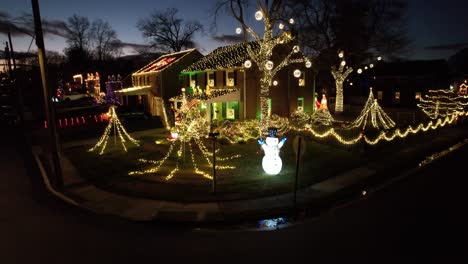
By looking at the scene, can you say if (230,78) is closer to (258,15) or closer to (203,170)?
(258,15)

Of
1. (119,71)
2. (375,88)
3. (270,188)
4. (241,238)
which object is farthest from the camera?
(119,71)

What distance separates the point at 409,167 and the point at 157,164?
11.0m

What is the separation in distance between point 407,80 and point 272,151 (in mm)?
40008

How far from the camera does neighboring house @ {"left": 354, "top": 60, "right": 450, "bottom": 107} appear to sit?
41.6 m

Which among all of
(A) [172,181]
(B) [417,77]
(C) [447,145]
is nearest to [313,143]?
(C) [447,145]

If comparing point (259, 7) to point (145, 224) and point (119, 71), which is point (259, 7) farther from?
point (119, 71)

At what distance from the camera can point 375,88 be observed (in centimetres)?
4641

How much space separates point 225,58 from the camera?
2806cm

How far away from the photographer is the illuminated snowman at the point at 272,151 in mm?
10852

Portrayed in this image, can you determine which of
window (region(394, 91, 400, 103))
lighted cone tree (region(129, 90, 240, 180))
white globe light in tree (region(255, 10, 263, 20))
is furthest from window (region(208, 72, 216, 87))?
window (region(394, 91, 400, 103))

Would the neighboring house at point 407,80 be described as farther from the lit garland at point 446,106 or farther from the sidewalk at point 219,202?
the sidewalk at point 219,202

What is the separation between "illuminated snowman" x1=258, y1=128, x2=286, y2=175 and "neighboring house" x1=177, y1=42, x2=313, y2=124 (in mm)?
14423

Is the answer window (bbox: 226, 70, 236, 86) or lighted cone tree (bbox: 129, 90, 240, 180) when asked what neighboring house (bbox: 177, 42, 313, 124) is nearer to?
window (bbox: 226, 70, 236, 86)

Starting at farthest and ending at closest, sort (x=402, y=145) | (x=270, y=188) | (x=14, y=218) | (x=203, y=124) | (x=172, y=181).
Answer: (x=203, y=124) → (x=402, y=145) → (x=172, y=181) → (x=270, y=188) → (x=14, y=218)
